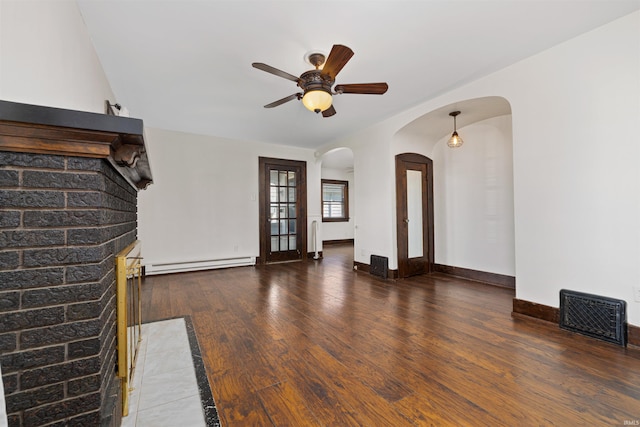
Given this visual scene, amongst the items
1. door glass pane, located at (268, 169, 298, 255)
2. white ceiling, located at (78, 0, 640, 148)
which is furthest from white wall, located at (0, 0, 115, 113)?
door glass pane, located at (268, 169, 298, 255)

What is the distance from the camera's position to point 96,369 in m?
0.93

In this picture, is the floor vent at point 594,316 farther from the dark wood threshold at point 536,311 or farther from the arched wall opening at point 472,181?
the arched wall opening at point 472,181

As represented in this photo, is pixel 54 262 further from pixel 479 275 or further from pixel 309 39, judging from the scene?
pixel 479 275

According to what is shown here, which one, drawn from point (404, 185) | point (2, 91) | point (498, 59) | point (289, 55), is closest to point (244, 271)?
point (404, 185)

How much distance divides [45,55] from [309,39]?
179 cm

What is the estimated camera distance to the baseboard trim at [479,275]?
148 inches

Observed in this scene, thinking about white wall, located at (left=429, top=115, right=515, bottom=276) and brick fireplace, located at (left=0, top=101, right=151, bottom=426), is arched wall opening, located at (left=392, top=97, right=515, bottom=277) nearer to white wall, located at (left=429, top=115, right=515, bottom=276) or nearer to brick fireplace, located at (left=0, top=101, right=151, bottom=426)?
white wall, located at (left=429, top=115, right=515, bottom=276)

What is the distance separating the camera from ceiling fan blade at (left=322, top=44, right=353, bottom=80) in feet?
6.46

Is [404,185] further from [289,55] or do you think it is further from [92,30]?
[92,30]

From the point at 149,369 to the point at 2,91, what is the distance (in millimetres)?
1756

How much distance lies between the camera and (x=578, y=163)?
2.35 m

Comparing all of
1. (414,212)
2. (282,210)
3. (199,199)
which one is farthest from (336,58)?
(282,210)

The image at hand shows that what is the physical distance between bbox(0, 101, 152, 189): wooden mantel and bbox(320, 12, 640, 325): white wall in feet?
10.7

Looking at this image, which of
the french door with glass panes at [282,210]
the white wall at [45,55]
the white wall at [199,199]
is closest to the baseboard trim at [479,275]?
the french door with glass panes at [282,210]
